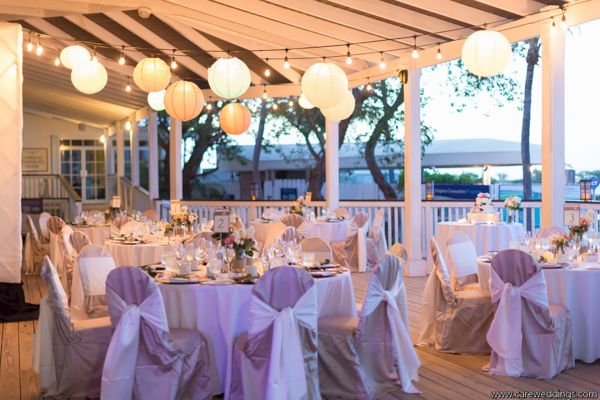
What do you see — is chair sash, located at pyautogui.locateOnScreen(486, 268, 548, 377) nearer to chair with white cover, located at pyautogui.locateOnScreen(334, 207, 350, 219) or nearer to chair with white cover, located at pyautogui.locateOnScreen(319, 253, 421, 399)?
chair with white cover, located at pyautogui.locateOnScreen(319, 253, 421, 399)

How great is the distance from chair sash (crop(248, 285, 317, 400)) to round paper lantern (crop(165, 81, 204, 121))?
4366 millimetres

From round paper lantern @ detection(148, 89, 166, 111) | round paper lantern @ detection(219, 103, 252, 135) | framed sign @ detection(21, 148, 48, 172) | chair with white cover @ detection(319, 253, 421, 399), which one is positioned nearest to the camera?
chair with white cover @ detection(319, 253, 421, 399)

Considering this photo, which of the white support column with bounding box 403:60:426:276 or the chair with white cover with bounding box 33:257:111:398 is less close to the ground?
the white support column with bounding box 403:60:426:276

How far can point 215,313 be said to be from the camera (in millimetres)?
4707

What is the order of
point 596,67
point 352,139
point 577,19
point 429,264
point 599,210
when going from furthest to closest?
point 352,139
point 596,67
point 429,264
point 599,210
point 577,19

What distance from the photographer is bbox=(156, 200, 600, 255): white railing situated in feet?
34.3

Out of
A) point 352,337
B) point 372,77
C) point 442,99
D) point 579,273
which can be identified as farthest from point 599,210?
point 442,99

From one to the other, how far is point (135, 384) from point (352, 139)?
15.2 meters

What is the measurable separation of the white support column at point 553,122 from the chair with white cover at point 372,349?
3513mm

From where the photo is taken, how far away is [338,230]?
1077 cm

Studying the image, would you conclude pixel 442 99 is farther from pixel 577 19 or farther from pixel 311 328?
pixel 311 328

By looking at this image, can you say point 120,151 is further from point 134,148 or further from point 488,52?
point 488,52

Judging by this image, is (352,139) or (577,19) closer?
(577,19)

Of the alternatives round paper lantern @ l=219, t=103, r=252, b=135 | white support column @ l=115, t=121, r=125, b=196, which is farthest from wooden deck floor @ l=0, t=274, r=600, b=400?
white support column @ l=115, t=121, r=125, b=196
